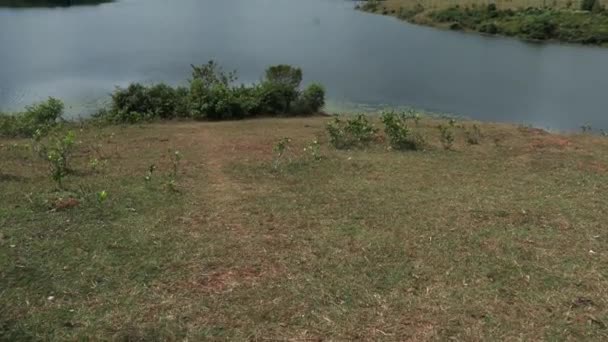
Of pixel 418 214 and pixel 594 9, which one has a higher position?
pixel 594 9

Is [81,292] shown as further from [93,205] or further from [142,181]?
[142,181]

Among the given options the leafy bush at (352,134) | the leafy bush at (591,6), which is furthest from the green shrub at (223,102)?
the leafy bush at (591,6)

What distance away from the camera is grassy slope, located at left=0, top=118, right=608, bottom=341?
4.16m

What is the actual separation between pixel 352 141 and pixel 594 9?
168 feet

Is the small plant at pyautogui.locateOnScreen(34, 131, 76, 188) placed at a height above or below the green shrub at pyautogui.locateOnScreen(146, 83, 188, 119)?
above

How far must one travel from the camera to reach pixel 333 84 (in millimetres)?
28062

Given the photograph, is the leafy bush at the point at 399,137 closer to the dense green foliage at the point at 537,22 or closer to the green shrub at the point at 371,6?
the dense green foliage at the point at 537,22

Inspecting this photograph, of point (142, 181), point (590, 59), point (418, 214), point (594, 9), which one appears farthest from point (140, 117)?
point (594, 9)

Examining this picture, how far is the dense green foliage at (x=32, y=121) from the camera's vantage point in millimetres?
14680

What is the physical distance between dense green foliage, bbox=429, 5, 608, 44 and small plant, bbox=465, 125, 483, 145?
37.2 metres

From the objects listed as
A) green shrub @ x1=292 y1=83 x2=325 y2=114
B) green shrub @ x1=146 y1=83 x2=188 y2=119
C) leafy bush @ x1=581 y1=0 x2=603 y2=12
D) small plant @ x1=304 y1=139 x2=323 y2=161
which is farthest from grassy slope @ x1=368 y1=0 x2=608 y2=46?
small plant @ x1=304 y1=139 x2=323 y2=161

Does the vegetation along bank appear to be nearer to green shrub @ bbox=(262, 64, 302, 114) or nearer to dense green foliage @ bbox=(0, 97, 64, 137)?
dense green foliage @ bbox=(0, 97, 64, 137)

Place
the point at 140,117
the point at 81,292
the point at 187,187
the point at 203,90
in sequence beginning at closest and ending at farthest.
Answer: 1. the point at 81,292
2. the point at 187,187
3. the point at 140,117
4. the point at 203,90

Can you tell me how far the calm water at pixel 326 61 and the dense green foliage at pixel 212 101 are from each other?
391 cm
